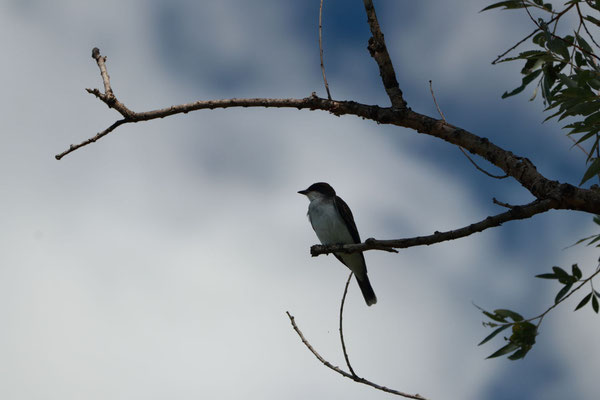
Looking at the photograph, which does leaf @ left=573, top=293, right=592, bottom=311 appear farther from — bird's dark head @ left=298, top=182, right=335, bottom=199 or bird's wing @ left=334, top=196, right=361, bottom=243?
bird's dark head @ left=298, top=182, right=335, bottom=199

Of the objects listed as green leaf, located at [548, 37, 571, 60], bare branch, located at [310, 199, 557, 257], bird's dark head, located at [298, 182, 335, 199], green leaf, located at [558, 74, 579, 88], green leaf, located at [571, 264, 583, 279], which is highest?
bird's dark head, located at [298, 182, 335, 199]

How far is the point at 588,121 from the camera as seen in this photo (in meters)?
4.30

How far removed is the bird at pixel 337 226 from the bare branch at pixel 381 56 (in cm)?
546

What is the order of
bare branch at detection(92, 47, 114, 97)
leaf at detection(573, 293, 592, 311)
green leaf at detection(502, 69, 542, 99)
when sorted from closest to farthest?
leaf at detection(573, 293, 592, 311), green leaf at detection(502, 69, 542, 99), bare branch at detection(92, 47, 114, 97)

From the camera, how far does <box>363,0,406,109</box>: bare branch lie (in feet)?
16.9

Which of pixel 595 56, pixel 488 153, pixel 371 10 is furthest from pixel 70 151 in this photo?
pixel 595 56

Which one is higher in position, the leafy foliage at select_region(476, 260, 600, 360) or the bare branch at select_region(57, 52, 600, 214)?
the bare branch at select_region(57, 52, 600, 214)

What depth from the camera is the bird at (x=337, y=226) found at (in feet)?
34.7

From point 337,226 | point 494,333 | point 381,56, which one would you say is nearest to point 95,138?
point 381,56

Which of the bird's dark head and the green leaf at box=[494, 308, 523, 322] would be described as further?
the bird's dark head

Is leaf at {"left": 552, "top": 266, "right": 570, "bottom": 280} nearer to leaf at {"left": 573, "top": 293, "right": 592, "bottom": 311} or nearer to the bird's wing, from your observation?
leaf at {"left": 573, "top": 293, "right": 592, "bottom": 311}

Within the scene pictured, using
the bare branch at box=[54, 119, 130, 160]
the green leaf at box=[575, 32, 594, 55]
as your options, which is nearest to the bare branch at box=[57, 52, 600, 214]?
the bare branch at box=[54, 119, 130, 160]

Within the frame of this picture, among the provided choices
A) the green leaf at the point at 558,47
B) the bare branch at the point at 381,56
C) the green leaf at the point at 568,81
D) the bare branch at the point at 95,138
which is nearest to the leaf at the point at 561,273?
the green leaf at the point at 568,81

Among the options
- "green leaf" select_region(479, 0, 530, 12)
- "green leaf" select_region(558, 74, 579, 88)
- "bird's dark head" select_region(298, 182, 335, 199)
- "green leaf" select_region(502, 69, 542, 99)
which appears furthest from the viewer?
"bird's dark head" select_region(298, 182, 335, 199)
